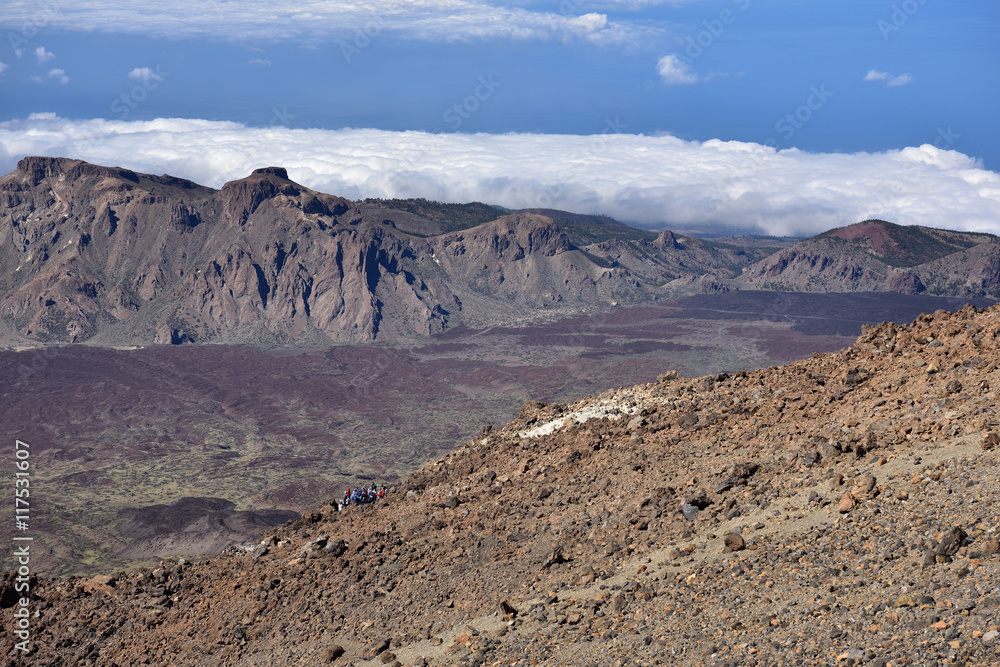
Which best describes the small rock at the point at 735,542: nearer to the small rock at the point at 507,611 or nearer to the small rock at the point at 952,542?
the small rock at the point at 952,542

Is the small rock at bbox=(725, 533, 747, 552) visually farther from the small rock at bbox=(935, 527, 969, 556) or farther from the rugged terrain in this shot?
the rugged terrain

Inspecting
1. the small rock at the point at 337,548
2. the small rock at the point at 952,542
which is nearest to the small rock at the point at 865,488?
the small rock at the point at 952,542

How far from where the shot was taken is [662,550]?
706 inches

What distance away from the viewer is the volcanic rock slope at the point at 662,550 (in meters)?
13.6

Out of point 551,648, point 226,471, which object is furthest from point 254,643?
point 226,471

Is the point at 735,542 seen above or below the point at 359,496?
above

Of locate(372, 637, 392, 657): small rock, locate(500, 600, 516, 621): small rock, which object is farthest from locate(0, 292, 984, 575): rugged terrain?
locate(500, 600, 516, 621): small rock

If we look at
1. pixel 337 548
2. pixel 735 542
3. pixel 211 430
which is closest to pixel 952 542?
pixel 735 542

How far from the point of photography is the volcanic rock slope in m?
13.6

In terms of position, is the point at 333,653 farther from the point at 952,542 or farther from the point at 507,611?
the point at 952,542

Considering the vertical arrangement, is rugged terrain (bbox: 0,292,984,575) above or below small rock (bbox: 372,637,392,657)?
below

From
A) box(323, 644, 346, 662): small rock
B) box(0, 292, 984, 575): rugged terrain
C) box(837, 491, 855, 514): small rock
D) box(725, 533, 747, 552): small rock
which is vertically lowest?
A: box(0, 292, 984, 575): rugged terrain

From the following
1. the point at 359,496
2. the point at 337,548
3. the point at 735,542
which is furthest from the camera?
the point at 359,496

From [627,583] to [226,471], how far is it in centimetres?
11394
